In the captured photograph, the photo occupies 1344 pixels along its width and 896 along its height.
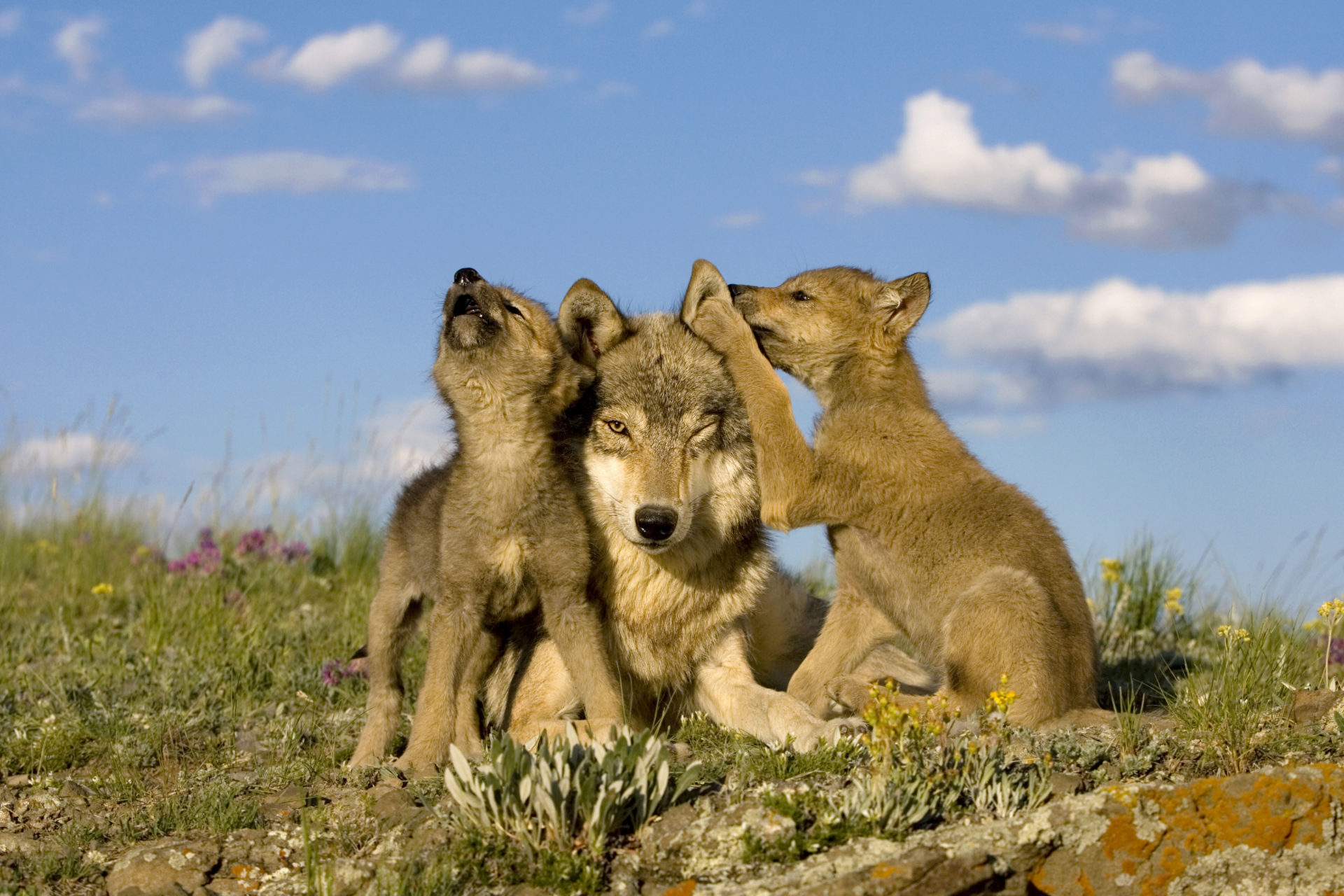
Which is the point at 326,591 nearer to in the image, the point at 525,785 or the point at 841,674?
the point at 841,674

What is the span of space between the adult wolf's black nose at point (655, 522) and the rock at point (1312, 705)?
8.28 ft

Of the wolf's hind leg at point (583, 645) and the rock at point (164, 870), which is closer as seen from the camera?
the rock at point (164, 870)

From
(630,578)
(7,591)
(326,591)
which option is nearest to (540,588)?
(630,578)

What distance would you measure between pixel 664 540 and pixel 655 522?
0.09 metres

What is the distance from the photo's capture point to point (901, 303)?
5.49 meters

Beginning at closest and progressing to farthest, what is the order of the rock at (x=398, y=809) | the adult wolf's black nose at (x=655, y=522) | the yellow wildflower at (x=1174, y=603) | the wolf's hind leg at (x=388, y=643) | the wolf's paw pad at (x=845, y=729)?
the rock at (x=398, y=809), the wolf's paw pad at (x=845, y=729), the adult wolf's black nose at (x=655, y=522), the wolf's hind leg at (x=388, y=643), the yellow wildflower at (x=1174, y=603)

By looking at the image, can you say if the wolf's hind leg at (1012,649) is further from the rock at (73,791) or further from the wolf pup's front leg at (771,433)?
the rock at (73,791)

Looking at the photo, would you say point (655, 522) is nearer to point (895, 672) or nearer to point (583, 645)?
point (583, 645)

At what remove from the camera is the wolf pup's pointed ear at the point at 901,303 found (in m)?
5.48

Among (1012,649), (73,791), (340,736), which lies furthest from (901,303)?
(73,791)

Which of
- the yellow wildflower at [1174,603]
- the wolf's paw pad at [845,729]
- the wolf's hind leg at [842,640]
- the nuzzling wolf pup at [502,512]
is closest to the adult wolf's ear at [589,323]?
the nuzzling wolf pup at [502,512]

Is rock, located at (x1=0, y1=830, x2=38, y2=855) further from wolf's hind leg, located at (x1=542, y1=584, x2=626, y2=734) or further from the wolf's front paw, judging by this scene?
the wolf's front paw

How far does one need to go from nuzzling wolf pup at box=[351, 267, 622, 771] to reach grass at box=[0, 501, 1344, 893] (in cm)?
48

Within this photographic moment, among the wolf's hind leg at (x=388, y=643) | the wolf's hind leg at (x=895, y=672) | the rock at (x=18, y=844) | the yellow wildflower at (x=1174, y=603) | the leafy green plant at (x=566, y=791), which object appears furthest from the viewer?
the yellow wildflower at (x=1174, y=603)
